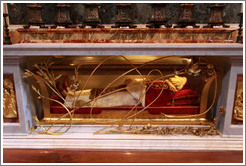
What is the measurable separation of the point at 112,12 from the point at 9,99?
1270 millimetres

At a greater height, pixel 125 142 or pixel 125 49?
pixel 125 49

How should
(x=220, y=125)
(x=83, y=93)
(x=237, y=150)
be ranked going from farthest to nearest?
(x=83, y=93), (x=220, y=125), (x=237, y=150)

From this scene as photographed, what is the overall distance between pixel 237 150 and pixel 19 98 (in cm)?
190

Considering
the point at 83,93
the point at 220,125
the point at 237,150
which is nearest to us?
the point at 237,150

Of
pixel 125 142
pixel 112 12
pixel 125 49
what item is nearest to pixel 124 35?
pixel 125 49

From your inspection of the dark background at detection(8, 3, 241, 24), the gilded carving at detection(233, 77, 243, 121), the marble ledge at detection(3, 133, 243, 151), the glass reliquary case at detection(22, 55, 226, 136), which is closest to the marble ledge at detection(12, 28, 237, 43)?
the glass reliquary case at detection(22, 55, 226, 136)

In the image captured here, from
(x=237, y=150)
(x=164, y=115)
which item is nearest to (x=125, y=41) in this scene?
(x=164, y=115)

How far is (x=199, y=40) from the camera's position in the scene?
1715 mm

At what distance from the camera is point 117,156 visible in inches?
61.7

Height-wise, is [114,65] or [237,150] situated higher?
[114,65]

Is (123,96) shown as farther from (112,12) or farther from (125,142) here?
(112,12)

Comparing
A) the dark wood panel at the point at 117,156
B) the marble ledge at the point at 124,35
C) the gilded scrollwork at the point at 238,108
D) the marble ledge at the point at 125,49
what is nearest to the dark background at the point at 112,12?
the marble ledge at the point at 124,35

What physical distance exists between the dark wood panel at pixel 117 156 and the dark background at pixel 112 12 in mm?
1273

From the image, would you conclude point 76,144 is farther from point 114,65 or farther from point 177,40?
point 177,40
